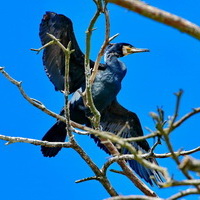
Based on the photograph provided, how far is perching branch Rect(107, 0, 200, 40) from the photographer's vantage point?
229 centimetres

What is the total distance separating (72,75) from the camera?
7617mm

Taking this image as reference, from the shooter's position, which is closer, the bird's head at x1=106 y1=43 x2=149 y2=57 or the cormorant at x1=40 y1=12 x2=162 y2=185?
the cormorant at x1=40 y1=12 x2=162 y2=185

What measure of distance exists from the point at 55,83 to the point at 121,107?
1.54 meters

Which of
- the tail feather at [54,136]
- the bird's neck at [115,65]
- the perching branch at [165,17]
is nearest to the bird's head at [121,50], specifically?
the bird's neck at [115,65]

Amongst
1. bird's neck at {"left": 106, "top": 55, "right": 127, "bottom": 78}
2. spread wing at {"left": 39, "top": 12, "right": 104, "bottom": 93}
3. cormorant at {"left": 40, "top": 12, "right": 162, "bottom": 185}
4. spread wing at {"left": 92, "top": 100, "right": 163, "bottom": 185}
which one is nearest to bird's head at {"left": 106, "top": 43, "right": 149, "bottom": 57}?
cormorant at {"left": 40, "top": 12, "right": 162, "bottom": 185}

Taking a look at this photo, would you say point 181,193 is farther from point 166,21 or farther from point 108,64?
point 108,64

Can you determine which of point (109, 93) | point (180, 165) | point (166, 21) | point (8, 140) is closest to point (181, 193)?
point (180, 165)

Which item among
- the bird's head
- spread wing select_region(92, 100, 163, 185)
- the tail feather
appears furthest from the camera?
spread wing select_region(92, 100, 163, 185)

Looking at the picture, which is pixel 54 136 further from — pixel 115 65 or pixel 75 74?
pixel 115 65

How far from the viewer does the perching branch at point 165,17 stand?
229 cm

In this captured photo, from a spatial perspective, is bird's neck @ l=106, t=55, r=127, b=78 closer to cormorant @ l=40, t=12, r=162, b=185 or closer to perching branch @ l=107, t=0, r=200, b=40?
cormorant @ l=40, t=12, r=162, b=185

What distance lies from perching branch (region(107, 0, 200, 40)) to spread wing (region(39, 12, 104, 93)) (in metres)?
4.60

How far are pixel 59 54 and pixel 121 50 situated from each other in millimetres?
1093

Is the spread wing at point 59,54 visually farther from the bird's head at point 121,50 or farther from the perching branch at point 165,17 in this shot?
the perching branch at point 165,17
